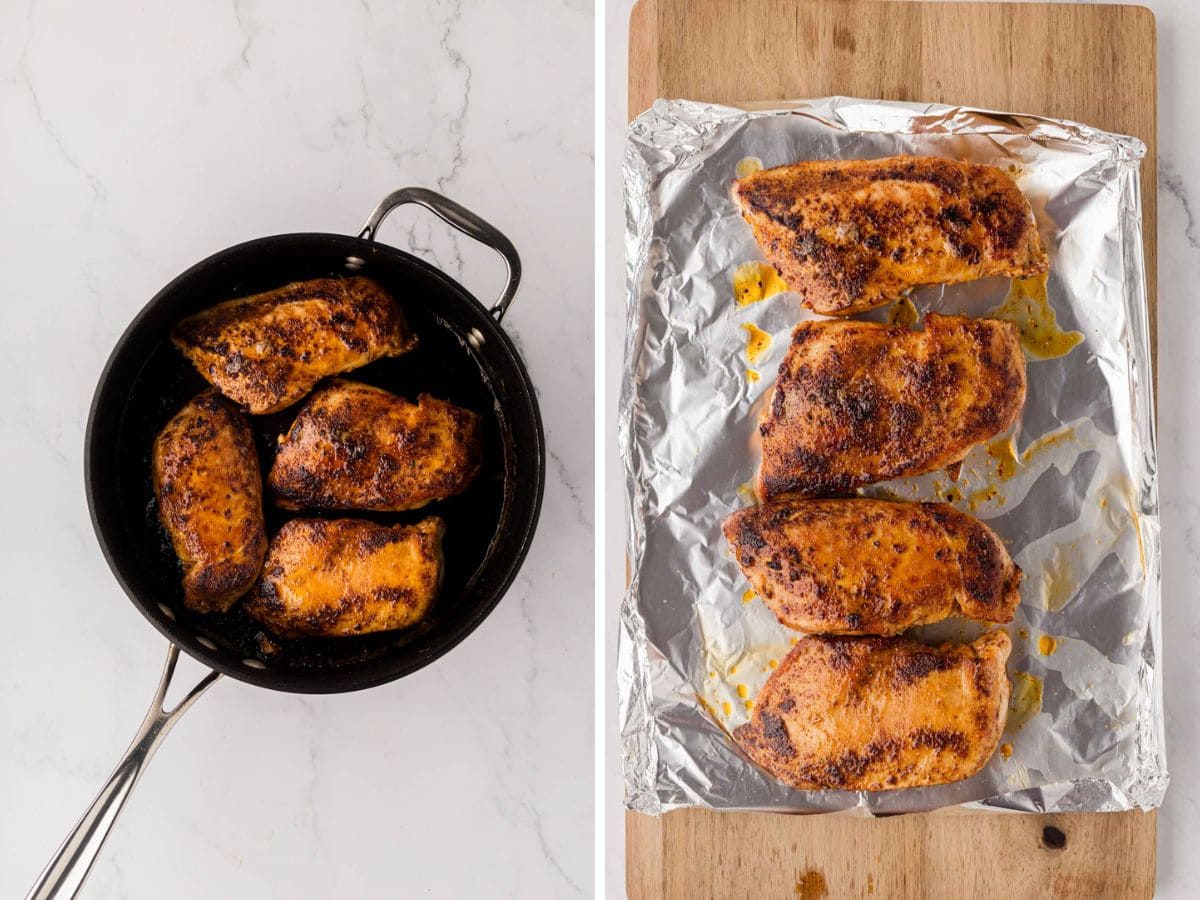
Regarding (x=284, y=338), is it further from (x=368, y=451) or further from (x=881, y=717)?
(x=881, y=717)

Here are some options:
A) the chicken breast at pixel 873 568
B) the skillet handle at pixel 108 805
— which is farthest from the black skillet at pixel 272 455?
the chicken breast at pixel 873 568

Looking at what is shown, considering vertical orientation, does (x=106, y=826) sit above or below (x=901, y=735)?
below

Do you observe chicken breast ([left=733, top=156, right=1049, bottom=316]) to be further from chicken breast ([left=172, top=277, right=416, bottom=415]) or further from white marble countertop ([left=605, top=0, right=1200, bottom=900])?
chicken breast ([left=172, top=277, right=416, bottom=415])

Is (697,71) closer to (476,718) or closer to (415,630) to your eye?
(415,630)

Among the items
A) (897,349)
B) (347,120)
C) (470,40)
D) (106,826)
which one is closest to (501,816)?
(106,826)

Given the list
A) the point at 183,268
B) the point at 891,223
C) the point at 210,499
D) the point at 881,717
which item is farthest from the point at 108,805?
the point at 891,223

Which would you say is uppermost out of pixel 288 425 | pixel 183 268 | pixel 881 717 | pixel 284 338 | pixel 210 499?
pixel 183 268

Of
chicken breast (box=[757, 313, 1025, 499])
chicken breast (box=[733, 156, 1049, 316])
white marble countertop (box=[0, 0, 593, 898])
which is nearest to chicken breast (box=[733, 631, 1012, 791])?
chicken breast (box=[757, 313, 1025, 499])

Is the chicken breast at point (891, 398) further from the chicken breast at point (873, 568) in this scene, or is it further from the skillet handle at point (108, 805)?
the skillet handle at point (108, 805)
